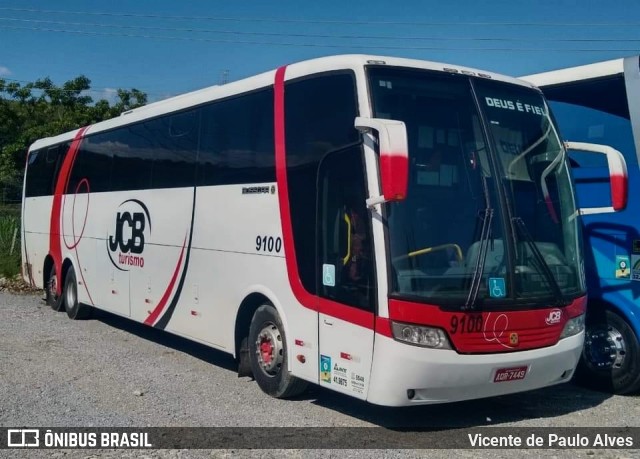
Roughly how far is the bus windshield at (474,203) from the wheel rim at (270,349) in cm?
209

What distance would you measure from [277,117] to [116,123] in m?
5.36

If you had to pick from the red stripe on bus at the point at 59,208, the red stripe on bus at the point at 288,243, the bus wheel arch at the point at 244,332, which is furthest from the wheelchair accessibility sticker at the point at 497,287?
the red stripe on bus at the point at 59,208

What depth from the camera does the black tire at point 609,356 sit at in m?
8.37

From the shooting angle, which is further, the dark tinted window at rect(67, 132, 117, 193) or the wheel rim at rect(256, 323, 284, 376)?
the dark tinted window at rect(67, 132, 117, 193)

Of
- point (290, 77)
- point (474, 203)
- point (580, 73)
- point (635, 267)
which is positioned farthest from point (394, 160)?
point (580, 73)

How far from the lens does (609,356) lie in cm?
858

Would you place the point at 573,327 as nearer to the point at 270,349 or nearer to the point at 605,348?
the point at 605,348

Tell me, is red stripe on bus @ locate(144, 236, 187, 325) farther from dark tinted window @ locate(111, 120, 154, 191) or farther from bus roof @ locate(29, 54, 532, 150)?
bus roof @ locate(29, 54, 532, 150)

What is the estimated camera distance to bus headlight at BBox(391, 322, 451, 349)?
631cm

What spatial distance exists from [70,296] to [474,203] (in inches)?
383

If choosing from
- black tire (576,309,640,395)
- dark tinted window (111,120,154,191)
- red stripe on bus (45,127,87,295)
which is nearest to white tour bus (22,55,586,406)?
black tire (576,309,640,395)

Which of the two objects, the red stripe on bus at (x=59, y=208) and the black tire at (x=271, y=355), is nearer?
the black tire at (x=271, y=355)

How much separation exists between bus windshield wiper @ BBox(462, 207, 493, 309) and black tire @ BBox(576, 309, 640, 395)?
109 inches

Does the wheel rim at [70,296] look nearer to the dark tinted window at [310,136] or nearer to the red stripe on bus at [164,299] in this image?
the red stripe on bus at [164,299]
